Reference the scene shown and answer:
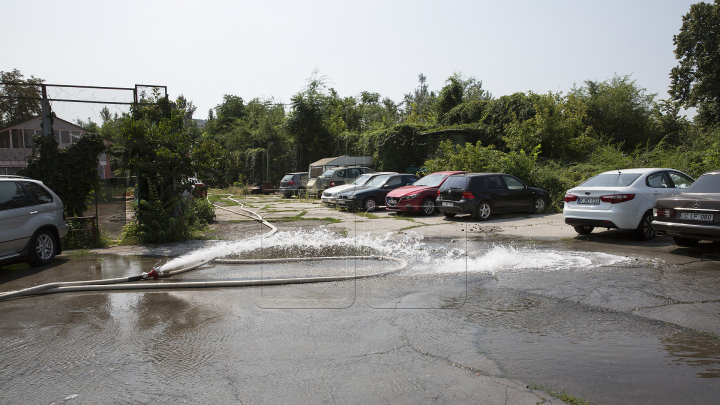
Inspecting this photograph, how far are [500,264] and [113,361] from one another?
5.94 m

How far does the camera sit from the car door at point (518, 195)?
1504cm

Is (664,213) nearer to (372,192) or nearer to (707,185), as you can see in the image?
(707,185)

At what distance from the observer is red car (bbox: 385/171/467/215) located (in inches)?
628

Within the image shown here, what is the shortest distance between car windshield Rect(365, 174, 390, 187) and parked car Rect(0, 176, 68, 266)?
38.1ft

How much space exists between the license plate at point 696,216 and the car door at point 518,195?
6.67 metres

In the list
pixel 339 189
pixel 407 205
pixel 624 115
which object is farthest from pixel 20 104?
pixel 624 115

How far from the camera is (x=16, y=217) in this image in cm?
780

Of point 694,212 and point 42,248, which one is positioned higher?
point 694,212

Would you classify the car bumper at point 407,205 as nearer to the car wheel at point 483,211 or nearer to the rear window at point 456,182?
the rear window at point 456,182

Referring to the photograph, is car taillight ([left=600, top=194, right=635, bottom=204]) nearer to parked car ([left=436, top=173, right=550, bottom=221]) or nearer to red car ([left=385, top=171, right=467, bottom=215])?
parked car ([left=436, top=173, right=550, bottom=221])

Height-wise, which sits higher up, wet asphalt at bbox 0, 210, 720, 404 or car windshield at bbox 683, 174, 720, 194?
car windshield at bbox 683, 174, 720, 194

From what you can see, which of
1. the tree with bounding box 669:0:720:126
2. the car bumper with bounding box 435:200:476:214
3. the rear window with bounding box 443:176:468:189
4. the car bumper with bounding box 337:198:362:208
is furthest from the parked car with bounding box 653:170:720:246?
the tree with bounding box 669:0:720:126

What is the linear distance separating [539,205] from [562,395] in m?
13.5

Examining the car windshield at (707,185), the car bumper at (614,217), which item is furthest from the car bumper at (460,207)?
the car windshield at (707,185)
